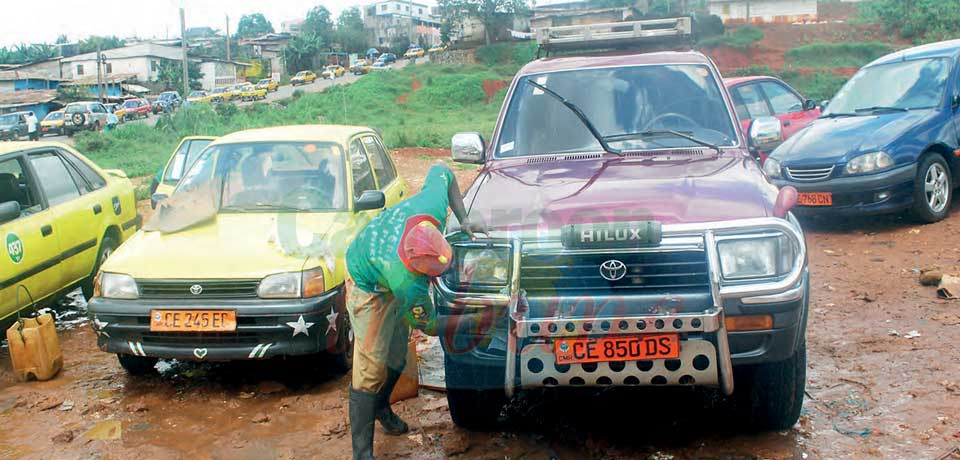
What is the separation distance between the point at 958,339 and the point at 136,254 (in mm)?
5019

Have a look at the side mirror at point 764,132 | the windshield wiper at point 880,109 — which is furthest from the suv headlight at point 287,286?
the windshield wiper at point 880,109

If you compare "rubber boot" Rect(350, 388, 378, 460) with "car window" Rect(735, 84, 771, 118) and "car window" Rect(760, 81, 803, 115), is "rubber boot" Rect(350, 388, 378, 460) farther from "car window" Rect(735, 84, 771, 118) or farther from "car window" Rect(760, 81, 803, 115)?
"car window" Rect(760, 81, 803, 115)

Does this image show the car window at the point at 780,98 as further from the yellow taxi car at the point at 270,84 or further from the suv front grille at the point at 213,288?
the yellow taxi car at the point at 270,84

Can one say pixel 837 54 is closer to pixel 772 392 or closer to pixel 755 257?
pixel 772 392

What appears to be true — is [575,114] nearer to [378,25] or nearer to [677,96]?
[677,96]

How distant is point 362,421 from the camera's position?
367 centimetres

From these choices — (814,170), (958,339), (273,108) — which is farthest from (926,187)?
(273,108)

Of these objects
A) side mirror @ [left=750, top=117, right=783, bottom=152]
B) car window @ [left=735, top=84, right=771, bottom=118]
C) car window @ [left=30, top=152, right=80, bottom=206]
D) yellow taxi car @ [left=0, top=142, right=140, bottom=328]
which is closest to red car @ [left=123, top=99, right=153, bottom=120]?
yellow taxi car @ [left=0, top=142, right=140, bottom=328]

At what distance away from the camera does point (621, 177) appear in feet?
12.9

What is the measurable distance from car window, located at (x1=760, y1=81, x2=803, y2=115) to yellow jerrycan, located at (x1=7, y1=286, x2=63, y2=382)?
855 cm

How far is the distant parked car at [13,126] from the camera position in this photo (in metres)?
32.6

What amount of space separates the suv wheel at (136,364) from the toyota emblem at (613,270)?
3.28m

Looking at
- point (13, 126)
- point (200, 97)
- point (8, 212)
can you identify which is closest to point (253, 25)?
point (200, 97)

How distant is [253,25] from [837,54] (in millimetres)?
89594
